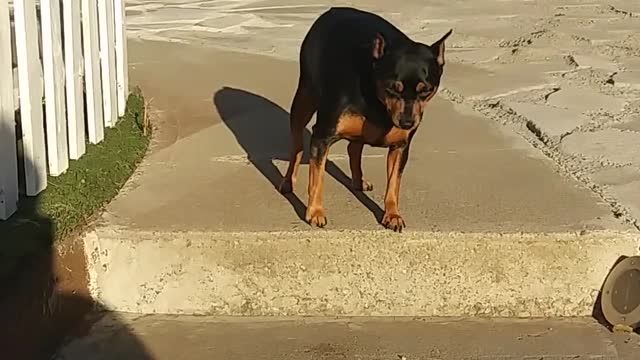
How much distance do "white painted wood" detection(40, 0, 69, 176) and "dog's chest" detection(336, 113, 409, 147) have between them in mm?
1260

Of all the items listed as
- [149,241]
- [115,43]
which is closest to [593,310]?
[149,241]

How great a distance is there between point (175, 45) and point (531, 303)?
16.7 ft

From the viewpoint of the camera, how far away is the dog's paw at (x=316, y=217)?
14.2 ft

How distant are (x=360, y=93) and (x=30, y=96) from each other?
1329 millimetres

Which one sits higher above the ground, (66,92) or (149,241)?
(66,92)

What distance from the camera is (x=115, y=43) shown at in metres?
5.61

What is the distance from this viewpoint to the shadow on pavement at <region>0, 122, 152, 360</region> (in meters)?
3.66

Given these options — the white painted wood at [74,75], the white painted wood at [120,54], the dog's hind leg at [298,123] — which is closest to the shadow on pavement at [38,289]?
the white painted wood at [74,75]

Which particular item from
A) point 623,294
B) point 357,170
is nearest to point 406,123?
point 357,170

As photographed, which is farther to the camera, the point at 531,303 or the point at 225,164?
the point at 225,164

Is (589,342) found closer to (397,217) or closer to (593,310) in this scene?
(593,310)

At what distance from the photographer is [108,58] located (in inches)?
213

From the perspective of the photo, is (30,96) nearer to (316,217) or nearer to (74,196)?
(74,196)

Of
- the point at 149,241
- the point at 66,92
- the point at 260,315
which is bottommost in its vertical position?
the point at 260,315
